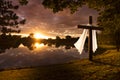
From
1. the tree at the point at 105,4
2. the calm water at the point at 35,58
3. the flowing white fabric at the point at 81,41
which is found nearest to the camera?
the tree at the point at 105,4

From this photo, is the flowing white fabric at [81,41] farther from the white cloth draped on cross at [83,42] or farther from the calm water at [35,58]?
the calm water at [35,58]

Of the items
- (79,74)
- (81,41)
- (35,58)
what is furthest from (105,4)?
(35,58)

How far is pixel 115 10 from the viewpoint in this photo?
628 inches

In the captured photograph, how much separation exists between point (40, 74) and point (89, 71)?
10.5 ft

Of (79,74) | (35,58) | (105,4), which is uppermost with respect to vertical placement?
(105,4)

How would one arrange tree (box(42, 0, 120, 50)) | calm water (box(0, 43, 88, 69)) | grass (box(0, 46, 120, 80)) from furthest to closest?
calm water (box(0, 43, 88, 69)) → tree (box(42, 0, 120, 50)) → grass (box(0, 46, 120, 80))

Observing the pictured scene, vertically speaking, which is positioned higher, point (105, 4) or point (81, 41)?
point (105, 4)

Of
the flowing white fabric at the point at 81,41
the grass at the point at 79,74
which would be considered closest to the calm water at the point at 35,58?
the flowing white fabric at the point at 81,41

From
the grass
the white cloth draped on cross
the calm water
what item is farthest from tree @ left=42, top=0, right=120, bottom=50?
the calm water

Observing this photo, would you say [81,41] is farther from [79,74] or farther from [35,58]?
[35,58]

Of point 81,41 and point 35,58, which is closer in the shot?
point 81,41

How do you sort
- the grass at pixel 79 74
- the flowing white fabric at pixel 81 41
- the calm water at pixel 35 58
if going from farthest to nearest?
the calm water at pixel 35 58, the flowing white fabric at pixel 81 41, the grass at pixel 79 74

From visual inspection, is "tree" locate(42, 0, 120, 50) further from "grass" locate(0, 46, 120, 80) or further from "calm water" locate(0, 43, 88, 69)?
"calm water" locate(0, 43, 88, 69)

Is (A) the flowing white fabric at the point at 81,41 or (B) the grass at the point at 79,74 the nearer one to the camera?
(B) the grass at the point at 79,74
